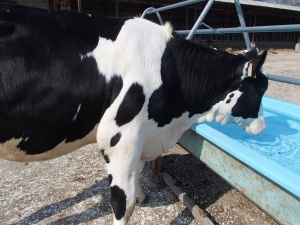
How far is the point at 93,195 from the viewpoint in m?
2.41

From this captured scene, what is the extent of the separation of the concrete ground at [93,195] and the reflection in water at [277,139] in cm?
56

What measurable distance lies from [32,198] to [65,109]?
136cm

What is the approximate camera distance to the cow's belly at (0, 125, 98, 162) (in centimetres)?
142

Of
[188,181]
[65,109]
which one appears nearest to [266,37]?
[188,181]

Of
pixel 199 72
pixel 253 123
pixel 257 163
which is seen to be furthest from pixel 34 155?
pixel 253 123

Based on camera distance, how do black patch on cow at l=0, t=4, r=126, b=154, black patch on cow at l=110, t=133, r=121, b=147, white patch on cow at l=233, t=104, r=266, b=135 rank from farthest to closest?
1. white patch on cow at l=233, t=104, r=266, b=135
2. black patch on cow at l=110, t=133, r=121, b=147
3. black patch on cow at l=0, t=4, r=126, b=154

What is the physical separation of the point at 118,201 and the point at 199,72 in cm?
102

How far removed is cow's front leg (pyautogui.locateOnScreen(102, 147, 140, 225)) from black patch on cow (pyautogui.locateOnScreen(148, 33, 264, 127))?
0.94 feet

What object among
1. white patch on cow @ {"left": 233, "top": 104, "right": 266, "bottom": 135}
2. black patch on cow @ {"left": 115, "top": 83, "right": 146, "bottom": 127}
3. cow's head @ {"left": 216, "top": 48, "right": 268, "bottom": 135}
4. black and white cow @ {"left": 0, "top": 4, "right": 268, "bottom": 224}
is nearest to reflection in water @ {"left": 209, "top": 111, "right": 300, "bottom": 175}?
white patch on cow @ {"left": 233, "top": 104, "right": 266, "bottom": 135}

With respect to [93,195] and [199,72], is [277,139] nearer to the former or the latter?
[199,72]

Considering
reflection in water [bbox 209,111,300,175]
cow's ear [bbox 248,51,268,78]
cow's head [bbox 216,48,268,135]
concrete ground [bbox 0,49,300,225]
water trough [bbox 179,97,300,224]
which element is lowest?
concrete ground [bbox 0,49,300,225]

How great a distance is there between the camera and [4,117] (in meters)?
1.31

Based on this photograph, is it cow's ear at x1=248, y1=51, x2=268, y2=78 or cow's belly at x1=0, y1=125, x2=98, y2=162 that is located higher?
cow's ear at x1=248, y1=51, x2=268, y2=78

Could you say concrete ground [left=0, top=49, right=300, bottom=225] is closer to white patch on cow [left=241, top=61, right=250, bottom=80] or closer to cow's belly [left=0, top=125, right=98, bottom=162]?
cow's belly [left=0, top=125, right=98, bottom=162]
